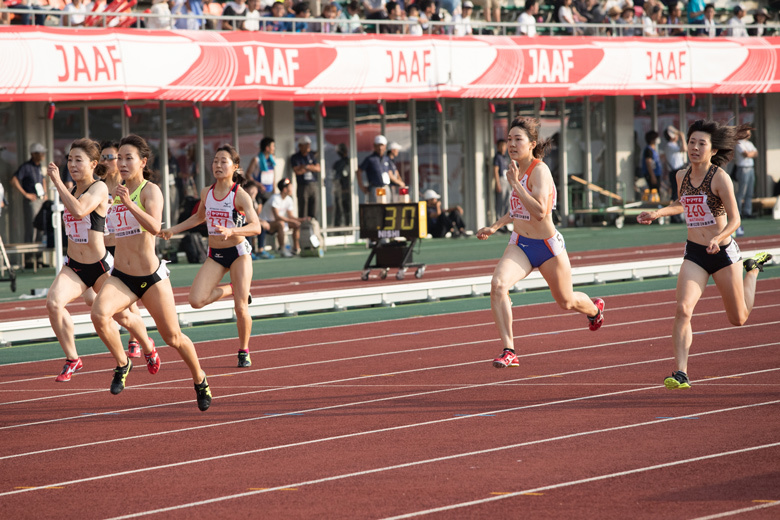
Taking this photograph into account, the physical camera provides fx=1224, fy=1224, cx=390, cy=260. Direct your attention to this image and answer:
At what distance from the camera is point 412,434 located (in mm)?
7711

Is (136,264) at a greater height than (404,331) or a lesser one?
greater

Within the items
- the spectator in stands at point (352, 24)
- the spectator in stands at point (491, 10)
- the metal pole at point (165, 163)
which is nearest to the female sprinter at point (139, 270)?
the metal pole at point (165, 163)

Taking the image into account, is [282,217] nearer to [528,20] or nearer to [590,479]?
[528,20]

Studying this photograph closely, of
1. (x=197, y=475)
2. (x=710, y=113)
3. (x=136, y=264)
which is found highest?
(x=710, y=113)

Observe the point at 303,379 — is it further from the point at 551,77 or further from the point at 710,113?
the point at 710,113

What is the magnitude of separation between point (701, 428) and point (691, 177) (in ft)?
7.92

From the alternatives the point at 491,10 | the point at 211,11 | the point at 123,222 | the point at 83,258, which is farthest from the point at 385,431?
the point at 491,10

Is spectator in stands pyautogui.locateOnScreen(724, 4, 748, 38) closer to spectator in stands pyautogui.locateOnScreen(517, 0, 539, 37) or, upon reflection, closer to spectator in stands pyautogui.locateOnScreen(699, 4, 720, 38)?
spectator in stands pyautogui.locateOnScreen(699, 4, 720, 38)

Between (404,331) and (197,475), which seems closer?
(197,475)

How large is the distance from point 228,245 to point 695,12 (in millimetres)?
23804

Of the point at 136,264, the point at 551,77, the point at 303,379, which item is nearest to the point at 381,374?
the point at 303,379

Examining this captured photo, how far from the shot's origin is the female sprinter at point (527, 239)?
9906mm

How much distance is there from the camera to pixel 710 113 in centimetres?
3422

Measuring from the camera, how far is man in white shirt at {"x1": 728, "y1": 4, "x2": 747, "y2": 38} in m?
31.7
